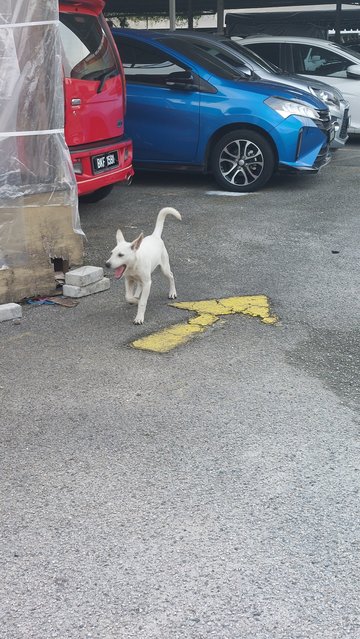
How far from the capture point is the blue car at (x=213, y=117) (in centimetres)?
964

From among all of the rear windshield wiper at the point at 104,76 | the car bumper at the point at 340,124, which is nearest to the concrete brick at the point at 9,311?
the rear windshield wiper at the point at 104,76

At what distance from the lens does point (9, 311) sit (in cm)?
562

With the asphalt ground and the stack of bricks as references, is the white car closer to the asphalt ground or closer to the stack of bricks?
the asphalt ground

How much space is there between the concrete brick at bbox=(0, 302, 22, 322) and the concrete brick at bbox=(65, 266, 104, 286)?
0.59m

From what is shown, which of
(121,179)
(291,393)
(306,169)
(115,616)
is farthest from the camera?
(306,169)

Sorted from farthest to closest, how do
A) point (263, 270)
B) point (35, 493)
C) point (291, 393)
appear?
point (263, 270) < point (291, 393) < point (35, 493)

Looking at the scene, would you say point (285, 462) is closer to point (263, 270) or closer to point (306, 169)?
point (263, 270)

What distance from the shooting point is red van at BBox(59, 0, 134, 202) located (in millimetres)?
7410

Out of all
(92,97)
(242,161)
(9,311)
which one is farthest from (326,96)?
(9,311)

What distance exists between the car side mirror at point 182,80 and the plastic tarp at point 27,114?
404 centimetres

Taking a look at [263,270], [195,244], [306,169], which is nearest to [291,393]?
[263,270]

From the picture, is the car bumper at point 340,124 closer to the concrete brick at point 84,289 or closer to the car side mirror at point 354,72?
the car side mirror at point 354,72

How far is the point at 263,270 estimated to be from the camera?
6.79 meters

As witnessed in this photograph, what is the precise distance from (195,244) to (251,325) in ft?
7.60
